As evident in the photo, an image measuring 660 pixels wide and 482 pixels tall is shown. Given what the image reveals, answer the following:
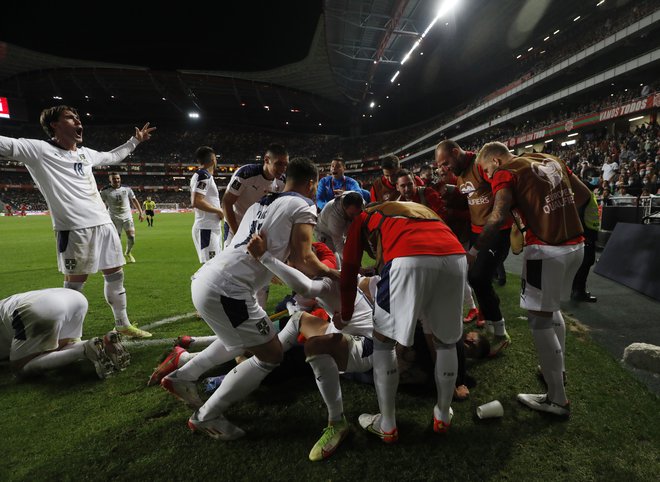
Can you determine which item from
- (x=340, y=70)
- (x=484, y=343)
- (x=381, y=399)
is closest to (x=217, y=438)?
(x=381, y=399)

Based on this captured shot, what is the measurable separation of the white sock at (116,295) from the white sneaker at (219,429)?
244 centimetres

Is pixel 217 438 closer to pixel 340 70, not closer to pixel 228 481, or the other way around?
pixel 228 481

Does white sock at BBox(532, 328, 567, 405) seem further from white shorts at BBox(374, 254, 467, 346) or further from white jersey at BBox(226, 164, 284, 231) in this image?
white jersey at BBox(226, 164, 284, 231)

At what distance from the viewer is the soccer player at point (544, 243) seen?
2.43m

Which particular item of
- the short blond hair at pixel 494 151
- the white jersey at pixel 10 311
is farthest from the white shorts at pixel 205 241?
the short blond hair at pixel 494 151

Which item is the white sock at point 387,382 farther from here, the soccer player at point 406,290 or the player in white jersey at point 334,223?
the player in white jersey at point 334,223

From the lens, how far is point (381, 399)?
217 cm

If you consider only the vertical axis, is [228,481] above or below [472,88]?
below

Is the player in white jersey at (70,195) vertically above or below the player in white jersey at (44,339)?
above

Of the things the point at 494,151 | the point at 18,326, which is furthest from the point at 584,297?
the point at 18,326

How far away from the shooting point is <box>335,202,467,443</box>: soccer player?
2.00 meters

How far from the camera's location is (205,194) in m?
4.96

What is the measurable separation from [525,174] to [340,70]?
38.9m

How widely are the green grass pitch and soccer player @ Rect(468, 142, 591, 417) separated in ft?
1.21
